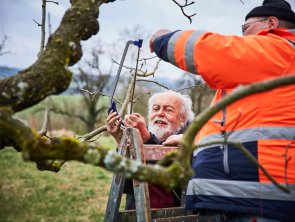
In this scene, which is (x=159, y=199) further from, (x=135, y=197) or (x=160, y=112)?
(x=160, y=112)

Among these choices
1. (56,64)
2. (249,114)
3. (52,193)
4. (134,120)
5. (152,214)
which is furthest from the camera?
(52,193)

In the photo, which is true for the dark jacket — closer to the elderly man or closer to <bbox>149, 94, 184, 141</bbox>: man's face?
the elderly man

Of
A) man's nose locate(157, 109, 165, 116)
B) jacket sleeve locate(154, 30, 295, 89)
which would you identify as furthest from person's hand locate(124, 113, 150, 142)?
jacket sleeve locate(154, 30, 295, 89)

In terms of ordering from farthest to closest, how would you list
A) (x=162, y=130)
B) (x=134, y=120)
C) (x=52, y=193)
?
(x=52, y=193) → (x=162, y=130) → (x=134, y=120)

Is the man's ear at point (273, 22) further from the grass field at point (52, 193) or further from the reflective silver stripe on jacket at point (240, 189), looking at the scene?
the grass field at point (52, 193)

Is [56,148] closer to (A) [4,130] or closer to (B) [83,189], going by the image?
(A) [4,130]

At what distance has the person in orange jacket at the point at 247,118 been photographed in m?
1.96

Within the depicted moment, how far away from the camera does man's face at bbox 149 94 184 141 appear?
3932mm

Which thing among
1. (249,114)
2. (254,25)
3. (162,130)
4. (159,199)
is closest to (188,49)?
(249,114)

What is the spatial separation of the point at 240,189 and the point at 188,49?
0.90 metres

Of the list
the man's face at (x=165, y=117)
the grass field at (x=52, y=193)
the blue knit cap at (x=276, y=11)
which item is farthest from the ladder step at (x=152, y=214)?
the grass field at (x=52, y=193)

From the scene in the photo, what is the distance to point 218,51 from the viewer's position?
194 centimetres

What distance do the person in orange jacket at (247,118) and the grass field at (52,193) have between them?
733 cm

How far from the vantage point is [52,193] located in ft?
37.0
